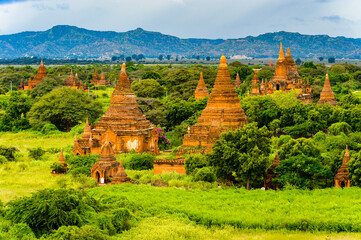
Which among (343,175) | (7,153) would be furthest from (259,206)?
(7,153)

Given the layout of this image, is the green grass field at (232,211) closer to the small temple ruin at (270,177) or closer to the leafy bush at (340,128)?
the small temple ruin at (270,177)

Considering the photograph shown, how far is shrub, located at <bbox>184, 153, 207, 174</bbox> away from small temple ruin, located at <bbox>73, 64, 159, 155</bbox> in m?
8.65

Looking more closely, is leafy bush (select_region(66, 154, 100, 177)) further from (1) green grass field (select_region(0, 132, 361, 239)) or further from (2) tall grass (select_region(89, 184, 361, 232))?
(2) tall grass (select_region(89, 184, 361, 232))

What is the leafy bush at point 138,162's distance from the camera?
3575cm

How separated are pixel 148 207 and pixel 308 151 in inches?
356

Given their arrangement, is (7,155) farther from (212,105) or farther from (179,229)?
(179,229)

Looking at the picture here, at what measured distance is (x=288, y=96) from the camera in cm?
4978

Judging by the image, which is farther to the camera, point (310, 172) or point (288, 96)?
point (288, 96)

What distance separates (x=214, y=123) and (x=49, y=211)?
16467 millimetres

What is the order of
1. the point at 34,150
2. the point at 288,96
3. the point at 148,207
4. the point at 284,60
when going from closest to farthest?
the point at 148,207, the point at 34,150, the point at 288,96, the point at 284,60

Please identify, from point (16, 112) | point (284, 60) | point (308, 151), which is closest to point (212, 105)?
point (308, 151)

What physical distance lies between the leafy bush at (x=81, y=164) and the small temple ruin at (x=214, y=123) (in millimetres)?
4120

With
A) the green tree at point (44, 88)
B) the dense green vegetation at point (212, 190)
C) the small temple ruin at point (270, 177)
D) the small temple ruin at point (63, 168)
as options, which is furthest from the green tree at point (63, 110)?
the small temple ruin at point (270, 177)

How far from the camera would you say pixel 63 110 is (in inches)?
2196
